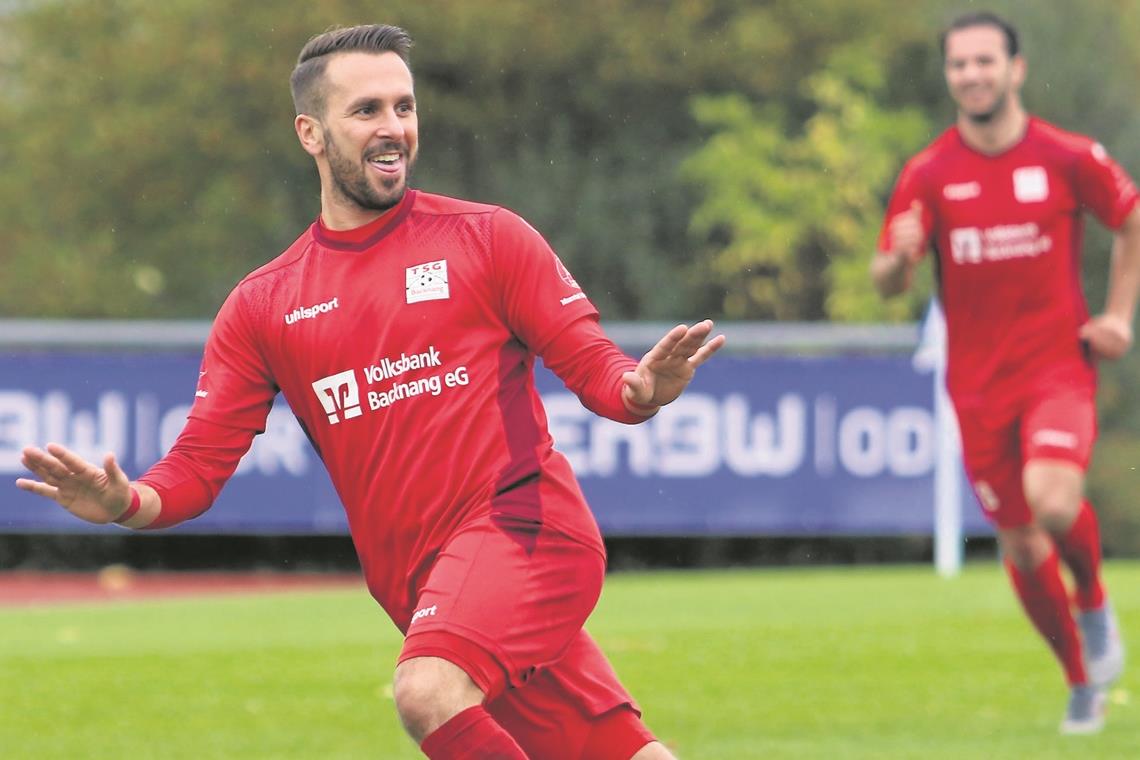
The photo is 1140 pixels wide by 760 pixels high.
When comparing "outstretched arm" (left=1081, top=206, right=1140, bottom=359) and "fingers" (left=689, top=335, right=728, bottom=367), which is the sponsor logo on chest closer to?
"outstretched arm" (left=1081, top=206, right=1140, bottom=359)

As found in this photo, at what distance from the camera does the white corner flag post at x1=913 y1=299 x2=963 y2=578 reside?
17953 mm

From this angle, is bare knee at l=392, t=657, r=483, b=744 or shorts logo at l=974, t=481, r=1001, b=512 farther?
shorts logo at l=974, t=481, r=1001, b=512

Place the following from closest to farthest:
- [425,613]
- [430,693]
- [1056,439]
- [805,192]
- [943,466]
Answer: [430,693], [425,613], [1056,439], [943,466], [805,192]

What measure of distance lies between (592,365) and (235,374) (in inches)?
40.7

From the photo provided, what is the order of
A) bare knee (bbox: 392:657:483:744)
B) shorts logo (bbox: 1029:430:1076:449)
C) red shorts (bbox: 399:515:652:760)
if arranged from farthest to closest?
shorts logo (bbox: 1029:430:1076:449)
red shorts (bbox: 399:515:652:760)
bare knee (bbox: 392:657:483:744)

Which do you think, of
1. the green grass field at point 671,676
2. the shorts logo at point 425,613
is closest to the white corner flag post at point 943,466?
the green grass field at point 671,676

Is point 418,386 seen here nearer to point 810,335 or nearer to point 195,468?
point 195,468

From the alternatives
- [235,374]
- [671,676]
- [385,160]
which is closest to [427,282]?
[385,160]

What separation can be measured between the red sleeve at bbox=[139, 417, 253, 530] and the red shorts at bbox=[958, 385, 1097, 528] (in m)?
3.73

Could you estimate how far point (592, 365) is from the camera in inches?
200

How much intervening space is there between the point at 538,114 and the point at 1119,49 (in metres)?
8.01

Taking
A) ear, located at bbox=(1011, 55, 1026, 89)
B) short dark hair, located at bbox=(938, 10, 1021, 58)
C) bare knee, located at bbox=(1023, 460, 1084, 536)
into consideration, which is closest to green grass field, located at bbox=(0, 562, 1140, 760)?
bare knee, located at bbox=(1023, 460, 1084, 536)

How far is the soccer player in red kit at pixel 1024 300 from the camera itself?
8.40 meters

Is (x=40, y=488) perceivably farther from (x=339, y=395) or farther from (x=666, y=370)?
(x=666, y=370)
